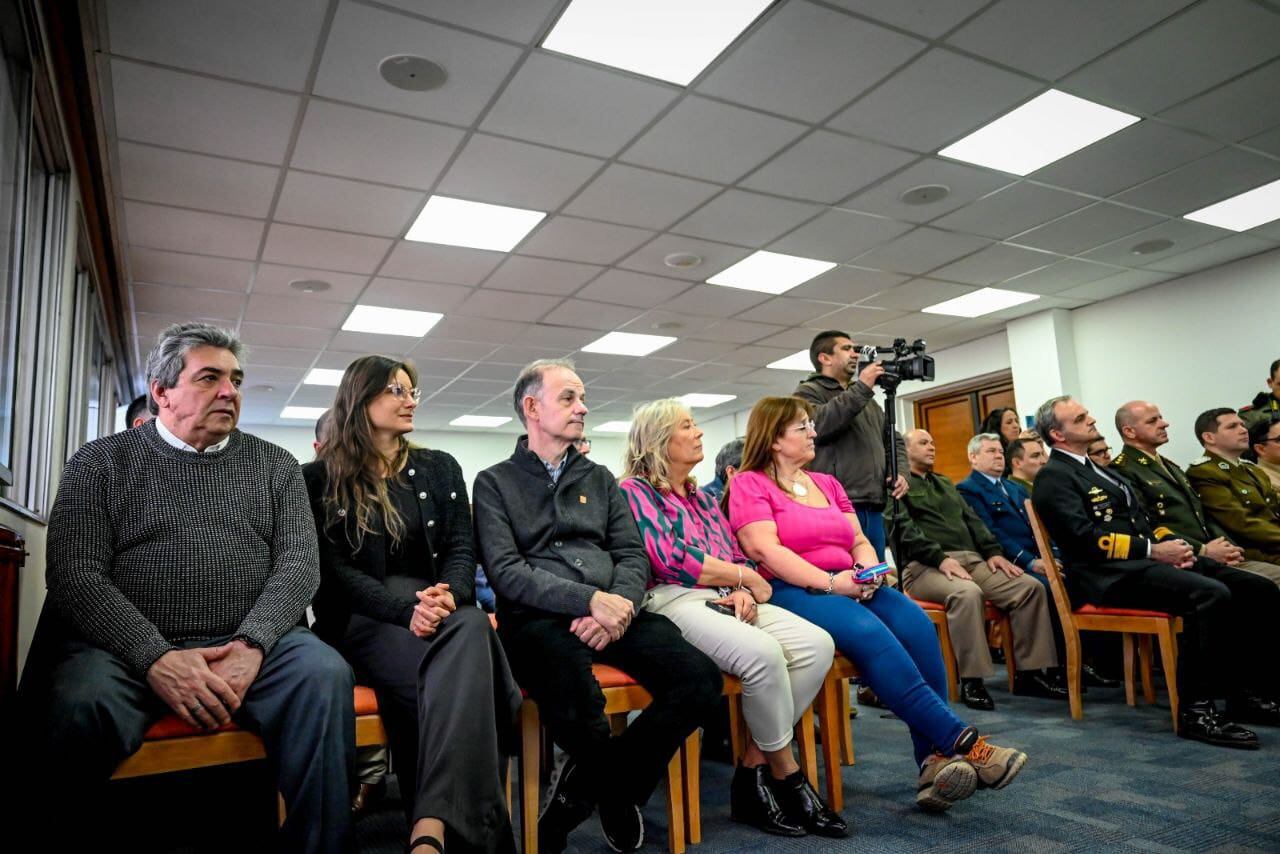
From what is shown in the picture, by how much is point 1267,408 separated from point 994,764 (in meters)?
3.77

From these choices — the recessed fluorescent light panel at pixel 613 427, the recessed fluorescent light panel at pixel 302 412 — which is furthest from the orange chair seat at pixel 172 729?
the recessed fluorescent light panel at pixel 613 427

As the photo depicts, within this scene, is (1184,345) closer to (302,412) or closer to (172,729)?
(172,729)

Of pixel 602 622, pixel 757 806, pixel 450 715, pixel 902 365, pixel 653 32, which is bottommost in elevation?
pixel 757 806

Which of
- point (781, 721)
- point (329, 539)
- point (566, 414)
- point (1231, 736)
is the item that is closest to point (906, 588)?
point (1231, 736)

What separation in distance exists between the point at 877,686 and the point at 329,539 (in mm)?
1430

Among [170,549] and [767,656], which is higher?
[170,549]

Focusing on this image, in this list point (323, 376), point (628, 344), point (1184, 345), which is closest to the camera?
point (1184, 345)

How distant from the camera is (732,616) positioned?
2178mm

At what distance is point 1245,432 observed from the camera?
143 inches

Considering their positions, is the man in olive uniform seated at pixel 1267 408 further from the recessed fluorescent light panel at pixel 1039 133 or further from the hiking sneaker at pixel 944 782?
the hiking sneaker at pixel 944 782

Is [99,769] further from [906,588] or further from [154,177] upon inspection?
[154,177]

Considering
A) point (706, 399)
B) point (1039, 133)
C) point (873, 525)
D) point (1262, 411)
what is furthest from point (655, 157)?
point (706, 399)

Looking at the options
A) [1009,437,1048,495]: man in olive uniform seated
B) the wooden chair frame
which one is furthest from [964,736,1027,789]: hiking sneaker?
[1009,437,1048,495]: man in olive uniform seated

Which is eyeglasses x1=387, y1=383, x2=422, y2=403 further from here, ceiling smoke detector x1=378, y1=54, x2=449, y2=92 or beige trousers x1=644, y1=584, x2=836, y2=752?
ceiling smoke detector x1=378, y1=54, x2=449, y2=92
